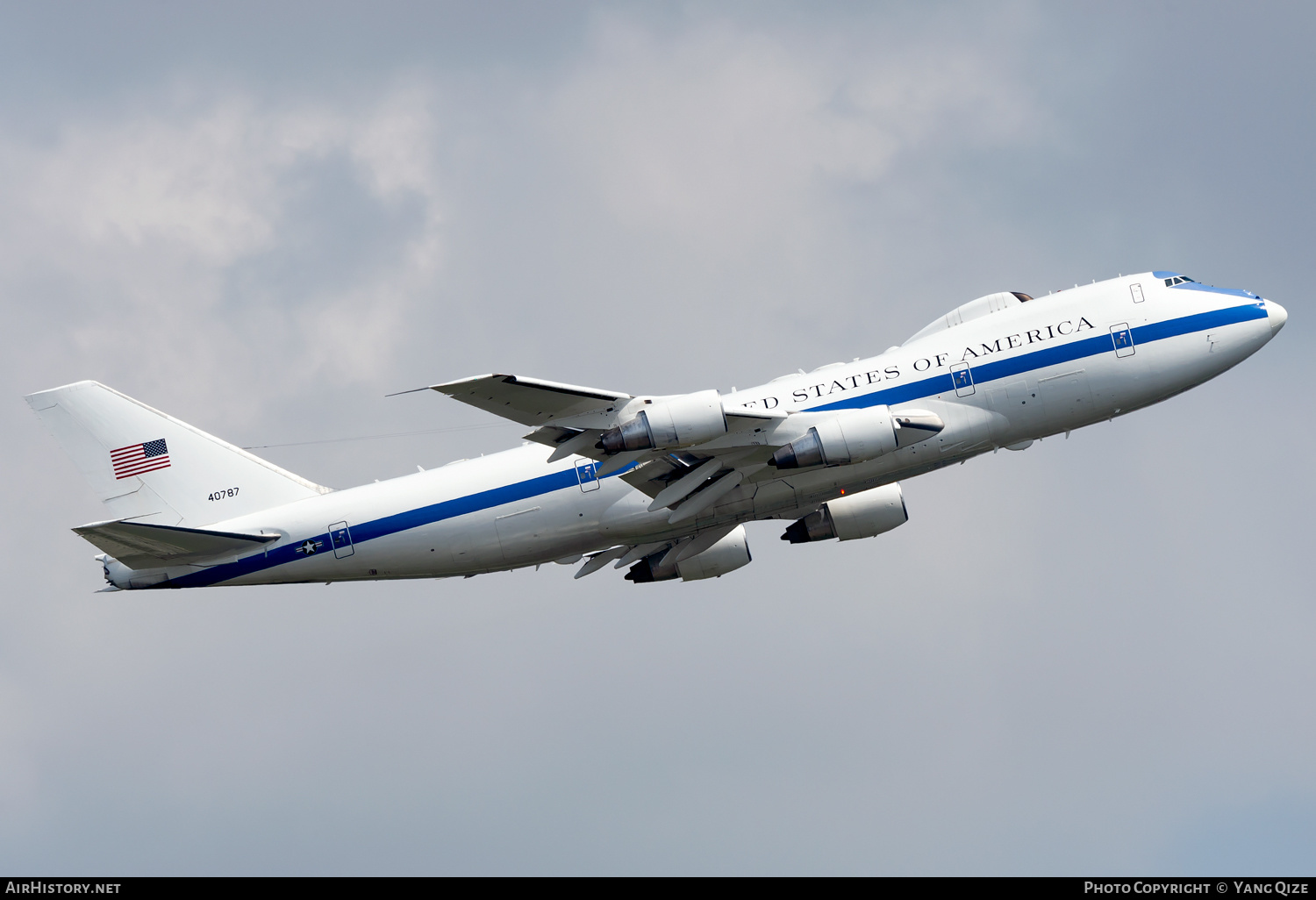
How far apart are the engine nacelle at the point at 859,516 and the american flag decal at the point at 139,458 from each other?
23.0m

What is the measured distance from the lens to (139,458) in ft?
161

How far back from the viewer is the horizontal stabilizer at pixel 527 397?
37562mm

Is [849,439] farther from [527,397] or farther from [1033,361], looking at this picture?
[527,397]

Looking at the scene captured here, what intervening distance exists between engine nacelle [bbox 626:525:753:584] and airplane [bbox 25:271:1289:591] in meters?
1.71

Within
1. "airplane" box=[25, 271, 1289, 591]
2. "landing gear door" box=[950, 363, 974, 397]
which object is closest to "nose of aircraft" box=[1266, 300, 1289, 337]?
"airplane" box=[25, 271, 1289, 591]

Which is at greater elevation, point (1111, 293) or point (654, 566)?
point (1111, 293)

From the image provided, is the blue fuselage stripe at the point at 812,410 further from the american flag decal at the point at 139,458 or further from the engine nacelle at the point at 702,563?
the engine nacelle at the point at 702,563

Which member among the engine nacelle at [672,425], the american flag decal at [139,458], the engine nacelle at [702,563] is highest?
the american flag decal at [139,458]

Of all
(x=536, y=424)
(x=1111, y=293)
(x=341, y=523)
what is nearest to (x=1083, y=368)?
(x=1111, y=293)

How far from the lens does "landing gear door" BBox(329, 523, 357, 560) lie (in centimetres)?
4609

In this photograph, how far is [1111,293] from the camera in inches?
1745

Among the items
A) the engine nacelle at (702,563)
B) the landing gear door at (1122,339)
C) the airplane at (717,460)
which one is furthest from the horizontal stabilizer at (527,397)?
the landing gear door at (1122,339)

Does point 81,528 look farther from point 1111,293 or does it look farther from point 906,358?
point 1111,293
